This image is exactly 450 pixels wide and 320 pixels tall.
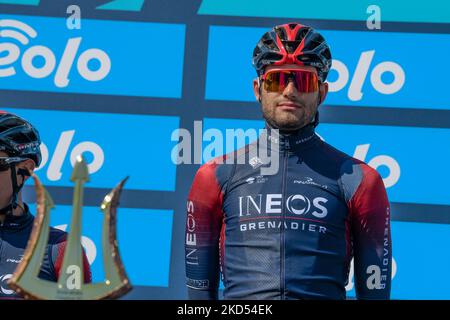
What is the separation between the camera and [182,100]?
3.99 meters

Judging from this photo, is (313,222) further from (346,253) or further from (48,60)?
(48,60)

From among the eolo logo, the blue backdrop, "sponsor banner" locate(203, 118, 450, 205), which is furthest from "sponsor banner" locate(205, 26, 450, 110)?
the eolo logo

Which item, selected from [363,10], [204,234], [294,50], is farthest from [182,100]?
[204,234]

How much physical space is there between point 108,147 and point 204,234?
122 centimetres

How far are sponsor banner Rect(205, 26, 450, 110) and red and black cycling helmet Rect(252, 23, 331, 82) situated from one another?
3.07ft

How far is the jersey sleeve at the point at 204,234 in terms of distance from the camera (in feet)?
9.52

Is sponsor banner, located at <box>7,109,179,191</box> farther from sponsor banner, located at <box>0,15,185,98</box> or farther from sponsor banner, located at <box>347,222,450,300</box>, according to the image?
sponsor banner, located at <box>347,222,450,300</box>

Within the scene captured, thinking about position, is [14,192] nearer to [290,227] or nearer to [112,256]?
[290,227]

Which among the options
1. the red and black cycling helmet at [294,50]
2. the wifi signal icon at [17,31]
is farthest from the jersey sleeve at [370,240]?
the wifi signal icon at [17,31]

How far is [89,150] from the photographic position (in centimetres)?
395

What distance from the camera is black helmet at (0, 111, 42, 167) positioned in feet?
9.90
